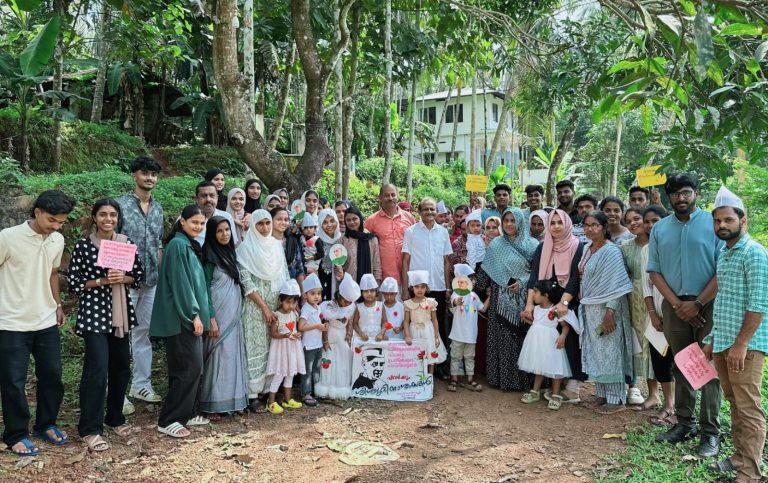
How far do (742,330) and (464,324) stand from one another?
2.56 metres

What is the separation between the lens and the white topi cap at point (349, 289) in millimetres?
5176

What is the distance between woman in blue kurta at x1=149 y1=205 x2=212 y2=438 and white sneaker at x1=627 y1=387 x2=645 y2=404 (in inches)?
149

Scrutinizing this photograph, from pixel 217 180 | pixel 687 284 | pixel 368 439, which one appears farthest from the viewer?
pixel 217 180

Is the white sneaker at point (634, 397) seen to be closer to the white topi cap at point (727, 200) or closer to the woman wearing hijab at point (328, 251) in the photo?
the white topi cap at point (727, 200)

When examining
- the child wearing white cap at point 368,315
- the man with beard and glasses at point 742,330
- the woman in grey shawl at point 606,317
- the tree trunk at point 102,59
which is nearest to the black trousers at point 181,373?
the child wearing white cap at point 368,315

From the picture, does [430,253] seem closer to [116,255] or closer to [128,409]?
[116,255]

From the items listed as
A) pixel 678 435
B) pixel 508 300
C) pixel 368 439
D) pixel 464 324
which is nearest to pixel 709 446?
pixel 678 435

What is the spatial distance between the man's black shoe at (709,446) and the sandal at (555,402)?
1.23 metres

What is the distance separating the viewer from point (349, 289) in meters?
5.18

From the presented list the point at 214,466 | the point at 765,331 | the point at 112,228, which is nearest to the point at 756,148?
the point at 765,331

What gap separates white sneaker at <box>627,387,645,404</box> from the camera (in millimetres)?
4961

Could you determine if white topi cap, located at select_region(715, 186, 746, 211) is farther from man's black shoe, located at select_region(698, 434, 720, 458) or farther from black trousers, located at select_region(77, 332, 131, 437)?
black trousers, located at select_region(77, 332, 131, 437)

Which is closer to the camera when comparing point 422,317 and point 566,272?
point 566,272

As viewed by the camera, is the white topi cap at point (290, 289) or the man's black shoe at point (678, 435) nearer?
the man's black shoe at point (678, 435)
